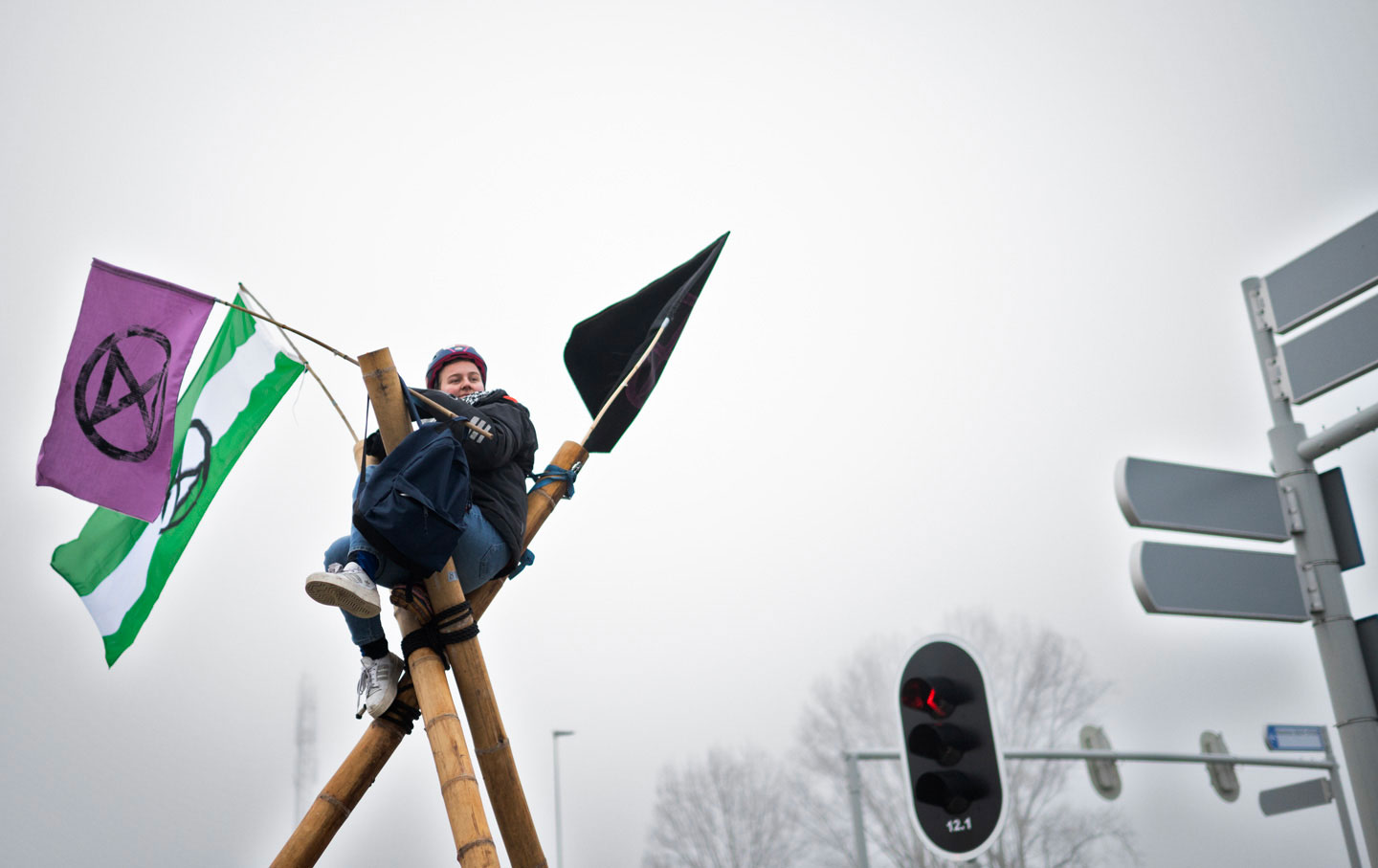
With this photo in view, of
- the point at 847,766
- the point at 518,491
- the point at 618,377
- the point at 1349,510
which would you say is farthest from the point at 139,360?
the point at 847,766

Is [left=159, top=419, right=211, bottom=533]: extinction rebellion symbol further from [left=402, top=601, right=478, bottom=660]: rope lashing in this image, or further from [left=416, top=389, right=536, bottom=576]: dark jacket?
[left=402, top=601, right=478, bottom=660]: rope lashing

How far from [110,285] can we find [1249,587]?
574 centimetres

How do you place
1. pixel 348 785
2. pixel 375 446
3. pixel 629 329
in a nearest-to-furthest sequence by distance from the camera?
pixel 348 785 < pixel 375 446 < pixel 629 329

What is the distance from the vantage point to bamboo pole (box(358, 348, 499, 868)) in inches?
127

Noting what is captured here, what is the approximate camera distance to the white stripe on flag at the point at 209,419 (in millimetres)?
4281

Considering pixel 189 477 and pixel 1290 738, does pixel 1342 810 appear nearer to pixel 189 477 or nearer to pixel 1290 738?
pixel 1290 738

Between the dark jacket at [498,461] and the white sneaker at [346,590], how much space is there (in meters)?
0.51

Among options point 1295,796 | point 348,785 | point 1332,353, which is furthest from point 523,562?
point 1295,796

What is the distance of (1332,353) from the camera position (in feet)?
20.3

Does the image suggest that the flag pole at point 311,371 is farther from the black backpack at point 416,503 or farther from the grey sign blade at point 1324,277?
the grey sign blade at point 1324,277

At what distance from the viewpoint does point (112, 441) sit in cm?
401

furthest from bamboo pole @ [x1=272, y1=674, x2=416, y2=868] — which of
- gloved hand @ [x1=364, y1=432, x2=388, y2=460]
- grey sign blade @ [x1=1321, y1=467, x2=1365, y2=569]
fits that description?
grey sign blade @ [x1=1321, y1=467, x2=1365, y2=569]

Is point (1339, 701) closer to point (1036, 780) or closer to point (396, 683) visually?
point (396, 683)

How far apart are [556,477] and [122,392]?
5.33ft
